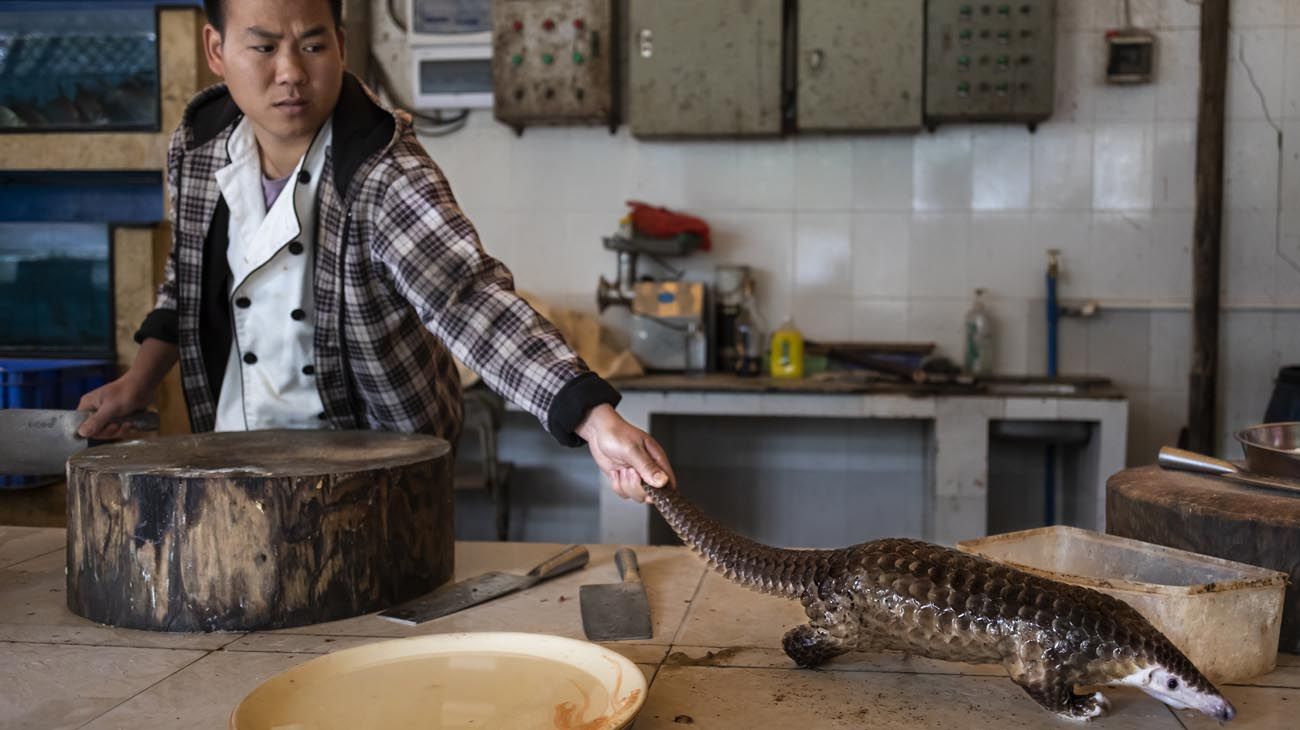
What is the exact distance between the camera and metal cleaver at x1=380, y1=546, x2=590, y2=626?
166cm

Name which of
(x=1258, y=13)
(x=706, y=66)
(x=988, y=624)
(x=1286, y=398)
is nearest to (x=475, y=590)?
(x=988, y=624)

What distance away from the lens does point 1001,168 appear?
180 inches

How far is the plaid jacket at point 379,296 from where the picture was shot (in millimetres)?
1772

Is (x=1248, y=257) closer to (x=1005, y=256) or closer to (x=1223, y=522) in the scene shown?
(x=1005, y=256)

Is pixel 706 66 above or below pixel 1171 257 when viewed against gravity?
above

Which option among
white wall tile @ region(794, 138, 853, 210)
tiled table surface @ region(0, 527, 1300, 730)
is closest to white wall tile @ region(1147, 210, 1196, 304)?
white wall tile @ region(794, 138, 853, 210)

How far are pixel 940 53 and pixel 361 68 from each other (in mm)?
2605

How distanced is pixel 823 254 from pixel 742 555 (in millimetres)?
3385

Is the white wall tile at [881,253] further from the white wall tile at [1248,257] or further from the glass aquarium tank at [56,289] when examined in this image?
the glass aquarium tank at [56,289]

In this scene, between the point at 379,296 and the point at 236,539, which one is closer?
the point at 236,539

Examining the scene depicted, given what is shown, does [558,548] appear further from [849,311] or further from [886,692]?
[849,311]

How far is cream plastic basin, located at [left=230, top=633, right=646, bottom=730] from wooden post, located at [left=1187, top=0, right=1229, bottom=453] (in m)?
3.91

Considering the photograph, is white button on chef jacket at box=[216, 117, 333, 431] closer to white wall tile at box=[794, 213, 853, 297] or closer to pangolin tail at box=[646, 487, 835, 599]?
pangolin tail at box=[646, 487, 835, 599]

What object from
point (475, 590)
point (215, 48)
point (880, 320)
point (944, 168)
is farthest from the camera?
point (880, 320)
